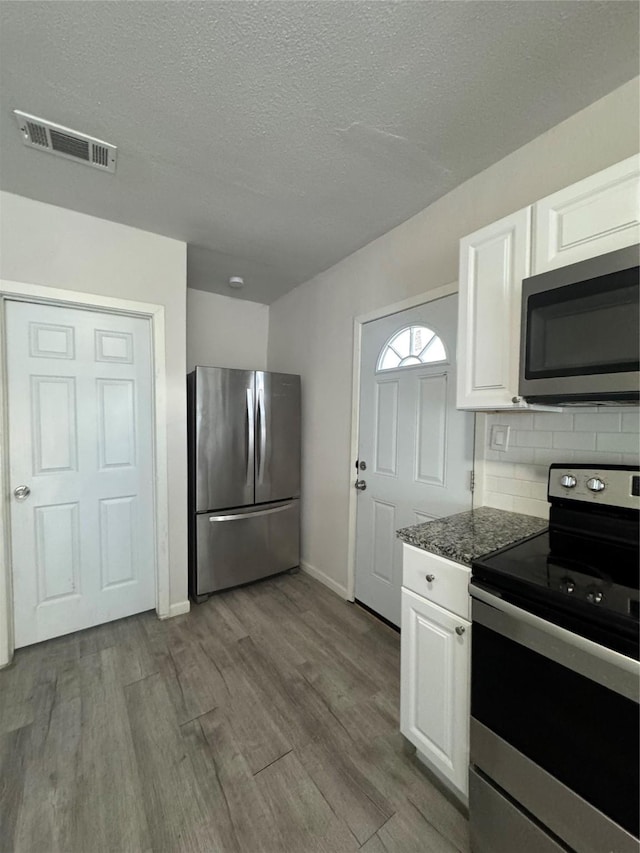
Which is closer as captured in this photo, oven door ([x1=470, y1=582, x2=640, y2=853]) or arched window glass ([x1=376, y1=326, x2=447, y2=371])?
oven door ([x1=470, y1=582, x2=640, y2=853])

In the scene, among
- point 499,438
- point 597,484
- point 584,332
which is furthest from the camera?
point 499,438

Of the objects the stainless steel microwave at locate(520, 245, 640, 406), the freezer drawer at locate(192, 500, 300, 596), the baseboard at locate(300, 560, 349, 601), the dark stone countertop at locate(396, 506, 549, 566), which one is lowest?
the baseboard at locate(300, 560, 349, 601)

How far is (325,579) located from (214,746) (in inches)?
57.0

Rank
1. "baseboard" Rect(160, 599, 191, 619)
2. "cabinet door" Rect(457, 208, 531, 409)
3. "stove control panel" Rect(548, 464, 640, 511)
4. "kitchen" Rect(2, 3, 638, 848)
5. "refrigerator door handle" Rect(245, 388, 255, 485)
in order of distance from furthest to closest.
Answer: "refrigerator door handle" Rect(245, 388, 255, 485)
"baseboard" Rect(160, 599, 191, 619)
"kitchen" Rect(2, 3, 638, 848)
"cabinet door" Rect(457, 208, 531, 409)
"stove control panel" Rect(548, 464, 640, 511)

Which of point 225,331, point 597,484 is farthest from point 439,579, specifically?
point 225,331

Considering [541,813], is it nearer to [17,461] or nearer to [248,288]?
[17,461]

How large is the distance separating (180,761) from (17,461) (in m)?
1.77

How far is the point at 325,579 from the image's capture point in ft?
9.16

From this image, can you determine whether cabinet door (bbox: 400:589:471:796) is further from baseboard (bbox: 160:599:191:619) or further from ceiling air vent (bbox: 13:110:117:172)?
ceiling air vent (bbox: 13:110:117:172)

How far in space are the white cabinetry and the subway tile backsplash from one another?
641 millimetres

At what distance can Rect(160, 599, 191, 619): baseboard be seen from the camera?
2.36m

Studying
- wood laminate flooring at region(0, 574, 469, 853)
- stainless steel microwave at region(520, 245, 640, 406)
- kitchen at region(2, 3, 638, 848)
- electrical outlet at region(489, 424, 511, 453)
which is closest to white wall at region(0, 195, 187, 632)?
kitchen at region(2, 3, 638, 848)

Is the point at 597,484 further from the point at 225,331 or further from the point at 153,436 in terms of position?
the point at 225,331

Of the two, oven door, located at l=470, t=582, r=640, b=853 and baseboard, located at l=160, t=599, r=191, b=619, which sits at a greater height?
oven door, located at l=470, t=582, r=640, b=853
